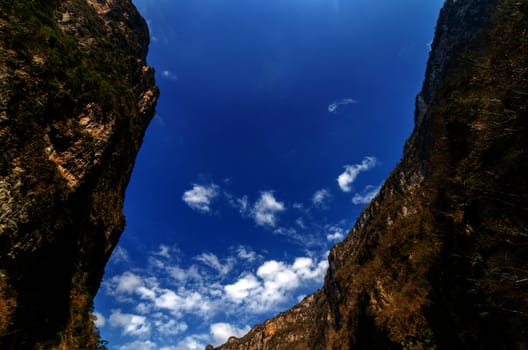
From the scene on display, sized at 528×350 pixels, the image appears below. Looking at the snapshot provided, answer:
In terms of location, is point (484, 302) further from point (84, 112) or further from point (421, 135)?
point (421, 135)

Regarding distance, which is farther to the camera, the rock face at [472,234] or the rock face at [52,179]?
the rock face at [52,179]

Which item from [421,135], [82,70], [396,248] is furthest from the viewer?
[421,135]

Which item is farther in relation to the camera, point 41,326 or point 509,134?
point 41,326

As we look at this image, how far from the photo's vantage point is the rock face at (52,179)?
35.9ft

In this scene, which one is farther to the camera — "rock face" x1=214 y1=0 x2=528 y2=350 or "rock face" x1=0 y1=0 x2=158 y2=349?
"rock face" x1=0 y1=0 x2=158 y2=349

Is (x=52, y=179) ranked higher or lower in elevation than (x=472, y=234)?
higher

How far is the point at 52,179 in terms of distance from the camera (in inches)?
517

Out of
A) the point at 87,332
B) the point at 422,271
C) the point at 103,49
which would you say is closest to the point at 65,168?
the point at 87,332

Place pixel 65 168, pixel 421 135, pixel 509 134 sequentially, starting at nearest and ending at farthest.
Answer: pixel 509 134
pixel 65 168
pixel 421 135

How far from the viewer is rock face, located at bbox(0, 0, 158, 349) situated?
35.9 ft

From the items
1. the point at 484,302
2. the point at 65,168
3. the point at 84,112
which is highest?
the point at 84,112

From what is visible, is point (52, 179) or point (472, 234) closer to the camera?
point (472, 234)

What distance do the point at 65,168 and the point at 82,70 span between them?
7995 millimetres

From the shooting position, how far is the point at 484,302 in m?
10.3
